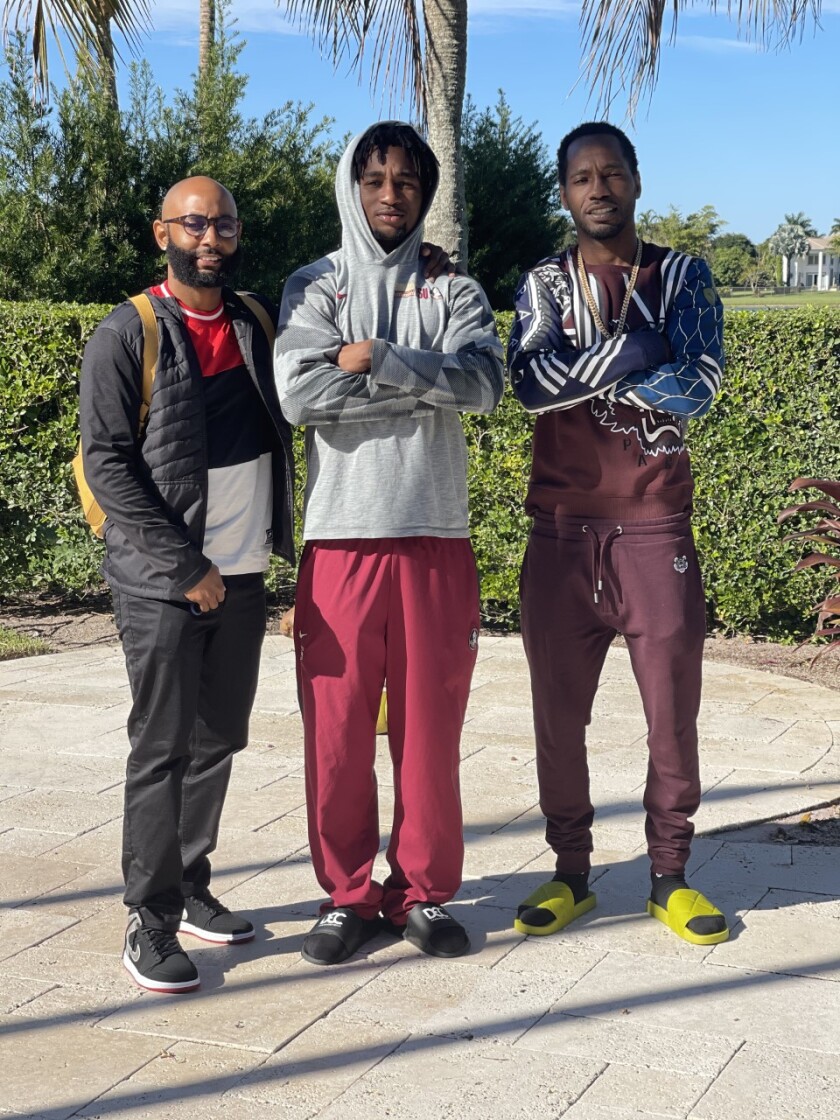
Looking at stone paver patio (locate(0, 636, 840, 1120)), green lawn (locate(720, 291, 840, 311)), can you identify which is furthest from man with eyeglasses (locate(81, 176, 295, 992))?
green lawn (locate(720, 291, 840, 311))

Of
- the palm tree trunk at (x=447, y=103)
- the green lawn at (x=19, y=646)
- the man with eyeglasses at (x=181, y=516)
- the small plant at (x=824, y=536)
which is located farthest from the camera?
the palm tree trunk at (x=447, y=103)

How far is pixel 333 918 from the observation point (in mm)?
3676

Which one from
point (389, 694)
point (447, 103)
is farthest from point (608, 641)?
point (447, 103)

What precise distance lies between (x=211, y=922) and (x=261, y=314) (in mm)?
1688

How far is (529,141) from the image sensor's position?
18.2 meters

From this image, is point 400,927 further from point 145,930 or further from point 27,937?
point 27,937

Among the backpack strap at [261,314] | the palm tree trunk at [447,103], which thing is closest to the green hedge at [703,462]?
the palm tree trunk at [447,103]

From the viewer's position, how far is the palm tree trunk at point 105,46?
13820 millimetres

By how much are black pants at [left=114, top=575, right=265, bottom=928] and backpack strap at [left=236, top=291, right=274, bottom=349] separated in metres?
0.67

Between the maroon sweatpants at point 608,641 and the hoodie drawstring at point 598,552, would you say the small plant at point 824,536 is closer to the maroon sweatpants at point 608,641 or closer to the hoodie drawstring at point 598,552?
Result: the maroon sweatpants at point 608,641

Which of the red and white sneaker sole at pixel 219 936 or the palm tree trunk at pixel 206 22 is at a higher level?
the palm tree trunk at pixel 206 22

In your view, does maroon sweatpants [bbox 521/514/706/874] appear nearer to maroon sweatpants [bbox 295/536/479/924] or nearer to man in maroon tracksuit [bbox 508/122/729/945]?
man in maroon tracksuit [bbox 508/122/729/945]

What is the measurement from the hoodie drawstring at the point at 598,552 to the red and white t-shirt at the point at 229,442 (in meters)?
0.90

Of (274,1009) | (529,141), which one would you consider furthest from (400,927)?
(529,141)
